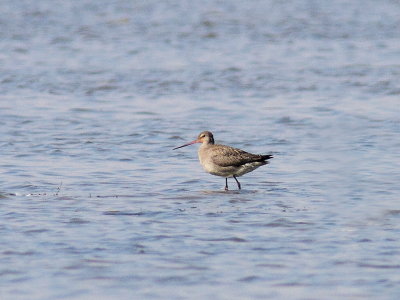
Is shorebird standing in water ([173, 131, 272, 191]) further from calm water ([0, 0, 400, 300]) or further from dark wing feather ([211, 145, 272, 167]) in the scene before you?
calm water ([0, 0, 400, 300])

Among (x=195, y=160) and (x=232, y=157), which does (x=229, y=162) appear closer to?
(x=232, y=157)

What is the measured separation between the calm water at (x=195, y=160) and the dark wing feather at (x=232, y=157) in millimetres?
387

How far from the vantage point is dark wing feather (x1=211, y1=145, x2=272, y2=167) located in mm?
14148

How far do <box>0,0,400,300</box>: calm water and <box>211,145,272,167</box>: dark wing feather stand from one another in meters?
0.39

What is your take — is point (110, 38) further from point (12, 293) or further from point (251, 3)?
point (12, 293)

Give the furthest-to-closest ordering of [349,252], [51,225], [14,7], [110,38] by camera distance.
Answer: [14,7] < [110,38] < [51,225] < [349,252]

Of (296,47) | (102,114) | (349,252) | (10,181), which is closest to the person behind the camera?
(349,252)

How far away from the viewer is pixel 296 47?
31.2 m

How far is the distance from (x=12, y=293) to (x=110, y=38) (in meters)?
26.1

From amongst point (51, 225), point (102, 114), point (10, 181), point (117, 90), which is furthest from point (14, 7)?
point (51, 225)

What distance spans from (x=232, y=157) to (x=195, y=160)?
2.11 m

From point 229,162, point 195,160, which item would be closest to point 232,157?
point 229,162

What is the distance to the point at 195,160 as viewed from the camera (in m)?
16.4

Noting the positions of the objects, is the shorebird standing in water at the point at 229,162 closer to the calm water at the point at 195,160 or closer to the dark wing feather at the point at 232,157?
the dark wing feather at the point at 232,157
